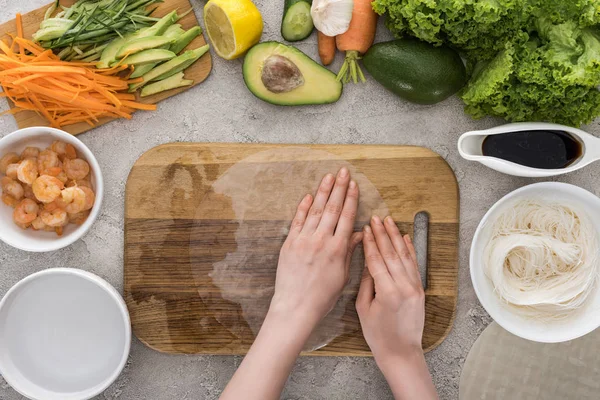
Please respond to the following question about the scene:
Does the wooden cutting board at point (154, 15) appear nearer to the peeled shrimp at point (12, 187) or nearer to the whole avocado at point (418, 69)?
the peeled shrimp at point (12, 187)

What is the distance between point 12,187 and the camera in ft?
3.87

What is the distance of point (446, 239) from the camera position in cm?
125

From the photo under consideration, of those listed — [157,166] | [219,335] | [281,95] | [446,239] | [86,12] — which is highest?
[86,12]

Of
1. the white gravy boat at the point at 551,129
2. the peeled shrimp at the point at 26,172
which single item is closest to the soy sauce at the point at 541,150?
the white gravy boat at the point at 551,129

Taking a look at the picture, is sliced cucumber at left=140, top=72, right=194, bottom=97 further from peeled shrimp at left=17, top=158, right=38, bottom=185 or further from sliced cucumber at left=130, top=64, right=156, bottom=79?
peeled shrimp at left=17, top=158, right=38, bottom=185

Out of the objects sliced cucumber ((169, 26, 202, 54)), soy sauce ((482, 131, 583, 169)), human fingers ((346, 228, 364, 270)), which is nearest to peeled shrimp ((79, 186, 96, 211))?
sliced cucumber ((169, 26, 202, 54))

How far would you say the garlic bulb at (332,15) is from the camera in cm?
117

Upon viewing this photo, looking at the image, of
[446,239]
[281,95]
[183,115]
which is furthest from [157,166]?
[446,239]

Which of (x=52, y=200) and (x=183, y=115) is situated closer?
(x=52, y=200)

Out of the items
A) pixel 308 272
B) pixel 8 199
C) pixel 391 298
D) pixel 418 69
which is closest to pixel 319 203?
pixel 308 272

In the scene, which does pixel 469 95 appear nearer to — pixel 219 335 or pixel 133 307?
pixel 219 335

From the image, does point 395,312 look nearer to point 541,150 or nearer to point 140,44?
point 541,150

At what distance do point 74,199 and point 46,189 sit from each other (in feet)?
0.19

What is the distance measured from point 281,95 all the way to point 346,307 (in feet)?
1.70
